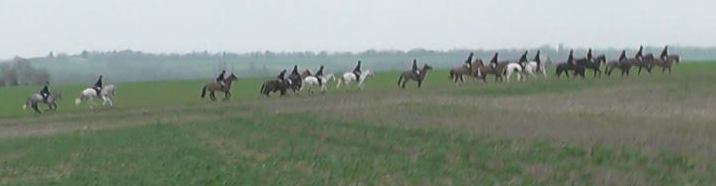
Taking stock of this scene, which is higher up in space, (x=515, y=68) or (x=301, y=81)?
(x=515, y=68)

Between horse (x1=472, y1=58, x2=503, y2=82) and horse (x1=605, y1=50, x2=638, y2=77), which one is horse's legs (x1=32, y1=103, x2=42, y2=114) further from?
horse (x1=605, y1=50, x2=638, y2=77)

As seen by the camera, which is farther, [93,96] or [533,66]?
[533,66]

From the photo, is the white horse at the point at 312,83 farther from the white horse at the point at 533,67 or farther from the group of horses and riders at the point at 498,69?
the white horse at the point at 533,67

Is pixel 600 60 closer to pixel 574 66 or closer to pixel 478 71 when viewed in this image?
pixel 574 66

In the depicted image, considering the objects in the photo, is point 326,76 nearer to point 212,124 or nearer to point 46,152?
point 212,124

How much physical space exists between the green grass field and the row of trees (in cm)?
8167

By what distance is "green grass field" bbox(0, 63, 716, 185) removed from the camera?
13164mm

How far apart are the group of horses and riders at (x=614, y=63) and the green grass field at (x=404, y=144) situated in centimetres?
1246

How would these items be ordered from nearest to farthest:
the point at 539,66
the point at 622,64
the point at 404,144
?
the point at 404,144
the point at 622,64
the point at 539,66

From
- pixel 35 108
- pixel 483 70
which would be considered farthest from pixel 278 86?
pixel 35 108

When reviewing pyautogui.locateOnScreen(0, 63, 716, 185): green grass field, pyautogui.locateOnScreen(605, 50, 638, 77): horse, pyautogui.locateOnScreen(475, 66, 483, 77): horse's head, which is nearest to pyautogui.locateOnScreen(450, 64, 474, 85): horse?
pyautogui.locateOnScreen(475, 66, 483, 77): horse's head

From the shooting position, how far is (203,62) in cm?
16825

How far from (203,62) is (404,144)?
154 m

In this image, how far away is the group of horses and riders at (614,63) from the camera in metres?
46.4
